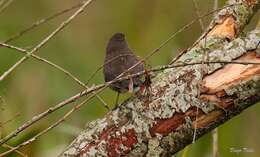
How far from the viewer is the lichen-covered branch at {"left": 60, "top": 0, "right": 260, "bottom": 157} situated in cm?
343

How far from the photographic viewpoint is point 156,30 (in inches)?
229

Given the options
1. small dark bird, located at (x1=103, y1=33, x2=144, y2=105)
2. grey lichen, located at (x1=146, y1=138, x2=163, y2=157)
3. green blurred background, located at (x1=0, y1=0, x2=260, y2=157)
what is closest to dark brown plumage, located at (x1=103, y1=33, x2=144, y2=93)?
small dark bird, located at (x1=103, y1=33, x2=144, y2=105)

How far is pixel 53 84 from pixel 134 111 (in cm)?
236

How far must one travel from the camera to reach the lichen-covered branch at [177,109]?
3432 mm

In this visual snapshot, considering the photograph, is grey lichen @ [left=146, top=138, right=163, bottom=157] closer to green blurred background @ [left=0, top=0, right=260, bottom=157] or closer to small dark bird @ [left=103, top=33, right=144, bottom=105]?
small dark bird @ [left=103, top=33, right=144, bottom=105]

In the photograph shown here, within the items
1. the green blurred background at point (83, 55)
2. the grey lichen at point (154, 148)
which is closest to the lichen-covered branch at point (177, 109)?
the grey lichen at point (154, 148)

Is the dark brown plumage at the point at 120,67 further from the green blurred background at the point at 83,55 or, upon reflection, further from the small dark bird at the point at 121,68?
the green blurred background at the point at 83,55

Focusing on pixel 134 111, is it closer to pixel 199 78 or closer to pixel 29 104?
pixel 199 78

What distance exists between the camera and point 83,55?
639cm

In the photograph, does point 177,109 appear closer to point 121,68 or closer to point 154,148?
point 154,148

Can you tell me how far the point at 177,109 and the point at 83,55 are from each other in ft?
9.85

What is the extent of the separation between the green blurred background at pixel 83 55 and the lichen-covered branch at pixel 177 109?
0.46m

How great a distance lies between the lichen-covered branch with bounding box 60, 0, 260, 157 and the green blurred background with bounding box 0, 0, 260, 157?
1.50ft

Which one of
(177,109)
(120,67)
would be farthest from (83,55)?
(177,109)
